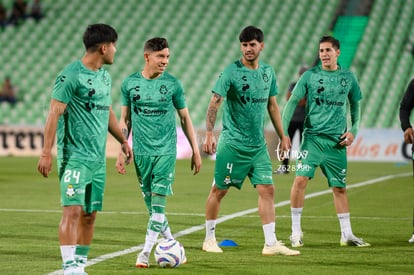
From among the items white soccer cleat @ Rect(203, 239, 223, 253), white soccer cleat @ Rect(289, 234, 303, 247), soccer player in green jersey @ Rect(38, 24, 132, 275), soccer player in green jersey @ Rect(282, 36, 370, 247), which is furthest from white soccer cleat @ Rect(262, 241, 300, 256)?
soccer player in green jersey @ Rect(38, 24, 132, 275)

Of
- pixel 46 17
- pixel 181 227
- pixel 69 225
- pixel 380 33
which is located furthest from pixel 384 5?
pixel 69 225

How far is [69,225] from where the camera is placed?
6.61 m

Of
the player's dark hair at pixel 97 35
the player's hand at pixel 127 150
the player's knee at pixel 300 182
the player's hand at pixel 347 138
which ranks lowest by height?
the player's knee at pixel 300 182

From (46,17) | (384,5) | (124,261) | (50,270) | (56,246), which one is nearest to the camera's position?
(50,270)

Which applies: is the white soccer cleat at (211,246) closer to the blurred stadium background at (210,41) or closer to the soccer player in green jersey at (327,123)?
the soccer player in green jersey at (327,123)

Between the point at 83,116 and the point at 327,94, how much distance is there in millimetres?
3493

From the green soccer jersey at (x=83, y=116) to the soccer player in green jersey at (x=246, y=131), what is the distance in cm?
197

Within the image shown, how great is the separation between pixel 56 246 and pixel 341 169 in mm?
2991

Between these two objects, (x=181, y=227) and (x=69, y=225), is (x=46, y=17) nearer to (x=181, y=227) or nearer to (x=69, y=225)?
(x=181, y=227)

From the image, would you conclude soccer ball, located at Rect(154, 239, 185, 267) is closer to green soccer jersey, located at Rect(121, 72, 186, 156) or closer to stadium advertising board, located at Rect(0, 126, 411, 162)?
green soccer jersey, located at Rect(121, 72, 186, 156)

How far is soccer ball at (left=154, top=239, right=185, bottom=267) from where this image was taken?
7801 mm

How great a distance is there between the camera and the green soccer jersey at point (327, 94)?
31.1 feet

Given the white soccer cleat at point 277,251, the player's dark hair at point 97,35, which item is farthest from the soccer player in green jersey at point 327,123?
the player's dark hair at point 97,35

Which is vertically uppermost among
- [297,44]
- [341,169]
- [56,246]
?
[297,44]
